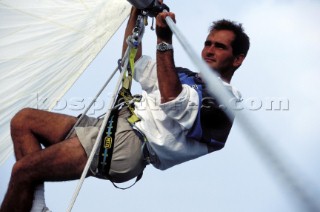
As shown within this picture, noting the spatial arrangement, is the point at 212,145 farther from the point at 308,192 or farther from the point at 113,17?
the point at 308,192

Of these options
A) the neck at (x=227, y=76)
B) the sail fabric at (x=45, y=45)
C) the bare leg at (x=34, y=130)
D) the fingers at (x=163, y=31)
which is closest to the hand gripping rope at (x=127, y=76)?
the bare leg at (x=34, y=130)

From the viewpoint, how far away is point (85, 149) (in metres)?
2.87

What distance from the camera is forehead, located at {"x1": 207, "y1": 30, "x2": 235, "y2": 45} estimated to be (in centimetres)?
360

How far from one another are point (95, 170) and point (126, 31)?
3.84ft

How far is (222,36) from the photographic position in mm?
3625

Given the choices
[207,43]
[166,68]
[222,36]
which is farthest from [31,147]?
[222,36]

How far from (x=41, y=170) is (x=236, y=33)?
1.89m

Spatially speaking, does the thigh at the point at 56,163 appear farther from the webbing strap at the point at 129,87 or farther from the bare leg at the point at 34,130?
the webbing strap at the point at 129,87

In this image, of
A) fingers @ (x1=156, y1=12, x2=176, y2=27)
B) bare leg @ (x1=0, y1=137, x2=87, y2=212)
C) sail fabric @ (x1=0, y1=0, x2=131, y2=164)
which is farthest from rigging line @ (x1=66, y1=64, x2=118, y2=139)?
fingers @ (x1=156, y1=12, x2=176, y2=27)

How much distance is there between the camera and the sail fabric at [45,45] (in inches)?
142

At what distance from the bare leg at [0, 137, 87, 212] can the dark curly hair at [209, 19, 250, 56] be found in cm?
152

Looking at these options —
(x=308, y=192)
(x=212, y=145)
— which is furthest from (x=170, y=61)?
(x=308, y=192)

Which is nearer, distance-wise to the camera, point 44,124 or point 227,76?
point 44,124

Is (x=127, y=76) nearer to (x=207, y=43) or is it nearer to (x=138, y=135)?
(x=138, y=135)
